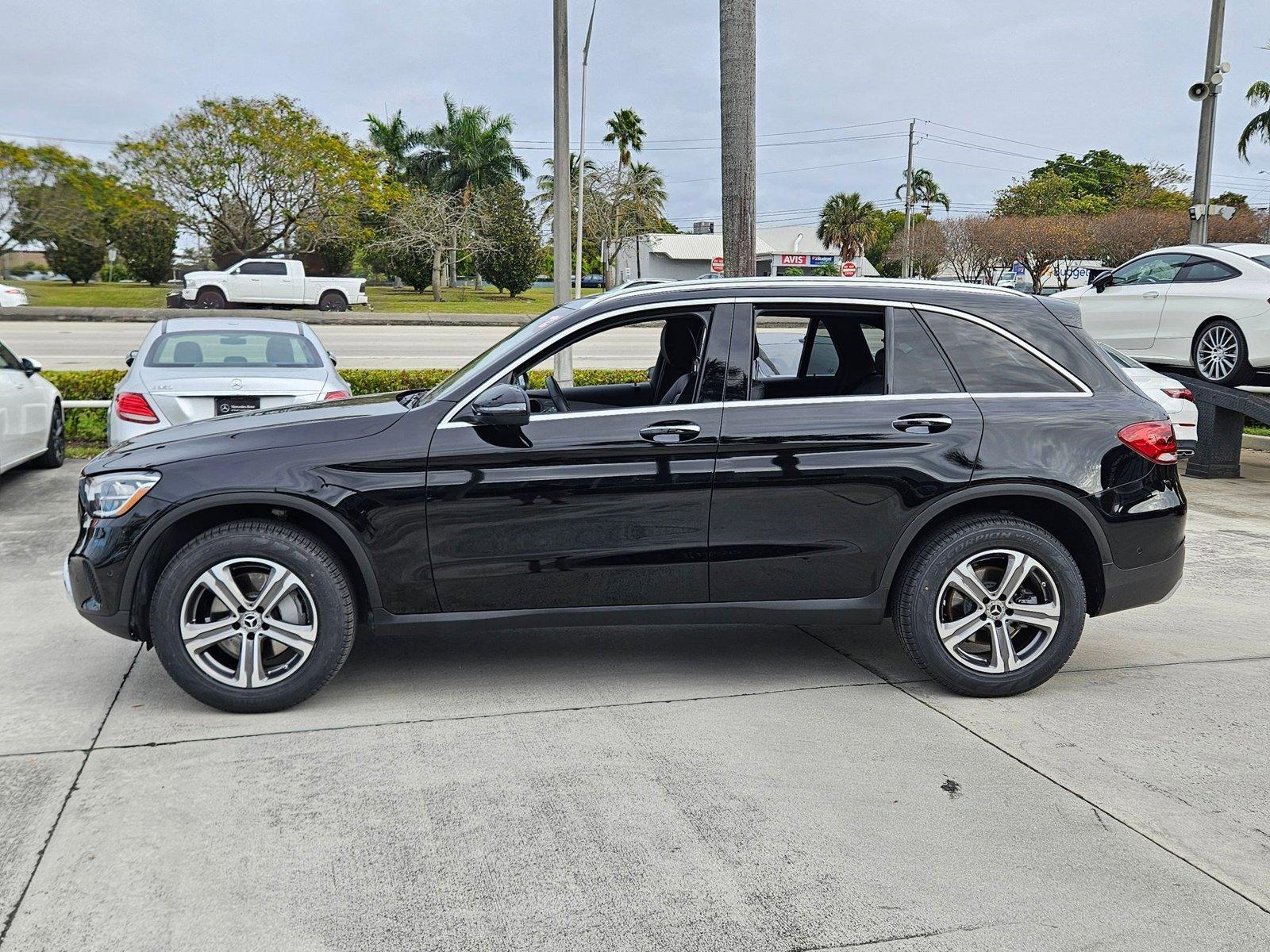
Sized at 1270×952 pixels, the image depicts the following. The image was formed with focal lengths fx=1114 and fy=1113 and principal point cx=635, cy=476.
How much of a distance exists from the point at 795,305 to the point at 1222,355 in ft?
27.3

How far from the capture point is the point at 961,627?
4797 millimetres

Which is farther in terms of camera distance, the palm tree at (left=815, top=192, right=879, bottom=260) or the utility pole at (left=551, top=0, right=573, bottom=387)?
the palm tree at (left=815, top=192, right=879, bottom=260)

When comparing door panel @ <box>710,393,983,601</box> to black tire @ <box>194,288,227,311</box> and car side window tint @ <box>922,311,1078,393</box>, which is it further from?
black tire @ <box>194,288,227,311</box>

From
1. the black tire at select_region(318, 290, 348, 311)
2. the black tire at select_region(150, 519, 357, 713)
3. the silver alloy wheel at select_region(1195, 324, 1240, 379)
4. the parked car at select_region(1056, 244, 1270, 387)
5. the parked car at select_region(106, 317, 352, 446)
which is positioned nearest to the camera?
the black tire at select_region(150, 519, 357, 713)

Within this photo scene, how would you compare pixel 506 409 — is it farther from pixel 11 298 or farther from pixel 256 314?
pixel 11 298

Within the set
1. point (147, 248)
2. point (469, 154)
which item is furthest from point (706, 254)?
→ point (147, 248)

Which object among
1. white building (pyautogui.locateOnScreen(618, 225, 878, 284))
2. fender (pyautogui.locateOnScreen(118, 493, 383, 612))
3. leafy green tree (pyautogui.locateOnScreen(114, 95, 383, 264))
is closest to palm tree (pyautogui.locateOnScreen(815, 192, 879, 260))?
white building (pyautogui.locateOnScreen(618, 225, 878, 284))

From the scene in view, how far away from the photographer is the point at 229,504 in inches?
176

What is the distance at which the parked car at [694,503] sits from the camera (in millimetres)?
4488

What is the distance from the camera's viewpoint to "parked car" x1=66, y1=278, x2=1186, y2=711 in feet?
14.7

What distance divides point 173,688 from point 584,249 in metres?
65.4

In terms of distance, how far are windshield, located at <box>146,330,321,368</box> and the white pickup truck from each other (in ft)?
84.8

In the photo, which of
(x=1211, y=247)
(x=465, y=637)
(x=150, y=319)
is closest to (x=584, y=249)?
(x=150, y=319)

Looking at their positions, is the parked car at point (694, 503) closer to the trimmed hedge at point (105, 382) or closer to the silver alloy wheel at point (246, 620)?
the silver alloy wheel at point (246, 620)
